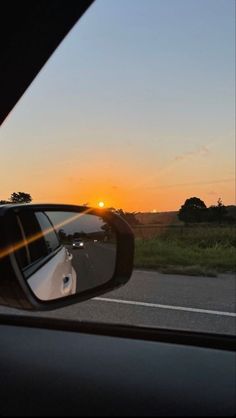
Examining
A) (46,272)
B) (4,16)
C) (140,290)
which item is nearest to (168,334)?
(46,272)

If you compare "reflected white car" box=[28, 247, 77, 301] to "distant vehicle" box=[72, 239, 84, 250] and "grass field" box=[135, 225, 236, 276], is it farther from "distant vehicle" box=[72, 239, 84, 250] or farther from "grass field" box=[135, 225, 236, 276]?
"grass field" box=[135, 225, 236, 276]

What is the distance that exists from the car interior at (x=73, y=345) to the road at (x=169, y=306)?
3910 mm

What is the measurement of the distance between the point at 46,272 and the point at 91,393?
1.25 feet

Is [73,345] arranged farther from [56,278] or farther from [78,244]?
[78,244]

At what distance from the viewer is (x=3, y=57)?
1748 millimetres

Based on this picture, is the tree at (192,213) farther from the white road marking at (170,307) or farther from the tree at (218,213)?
the white road marking at (170,307)

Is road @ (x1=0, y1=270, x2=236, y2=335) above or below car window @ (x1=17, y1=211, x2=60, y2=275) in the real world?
below

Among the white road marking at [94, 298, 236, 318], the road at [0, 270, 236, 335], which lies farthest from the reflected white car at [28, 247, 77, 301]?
the white road marking at [94, 298, 236, 318]

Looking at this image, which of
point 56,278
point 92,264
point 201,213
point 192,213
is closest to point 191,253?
point 192,213

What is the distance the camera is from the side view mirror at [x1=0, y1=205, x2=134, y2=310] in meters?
1.52

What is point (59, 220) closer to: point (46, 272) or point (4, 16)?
point (46, 272)

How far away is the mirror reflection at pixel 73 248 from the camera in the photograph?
1575 millimetres

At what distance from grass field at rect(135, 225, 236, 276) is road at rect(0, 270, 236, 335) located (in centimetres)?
89

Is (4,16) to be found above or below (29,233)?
above
